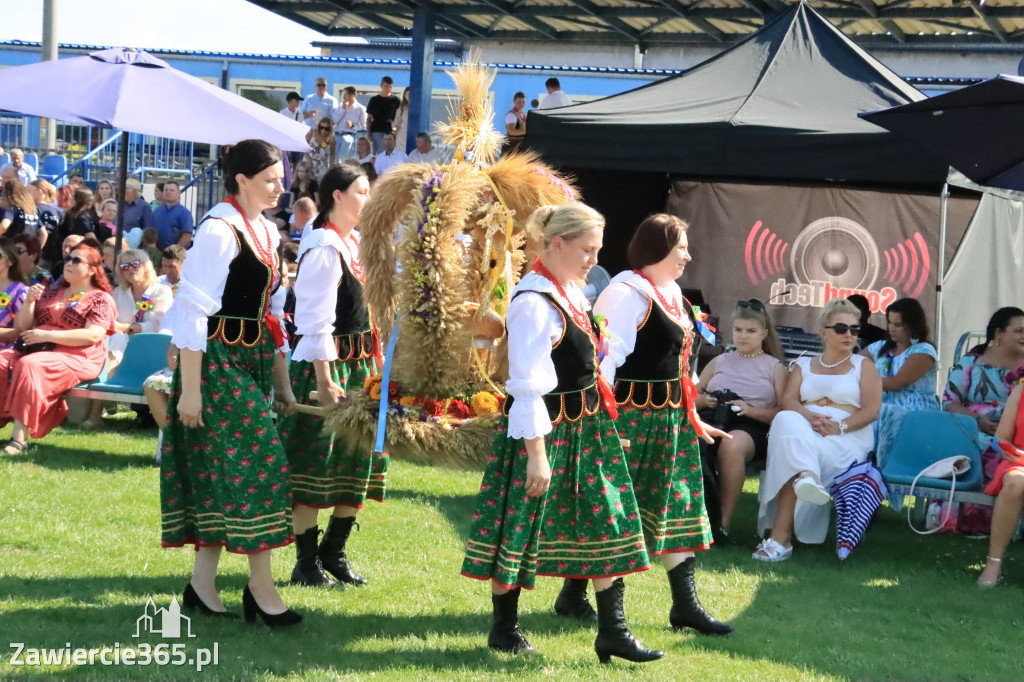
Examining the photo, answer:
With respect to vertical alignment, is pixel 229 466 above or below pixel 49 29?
below

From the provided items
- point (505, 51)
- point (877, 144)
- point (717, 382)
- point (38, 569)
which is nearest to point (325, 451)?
point (38, 569)

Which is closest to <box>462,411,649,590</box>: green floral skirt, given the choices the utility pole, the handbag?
the handbag

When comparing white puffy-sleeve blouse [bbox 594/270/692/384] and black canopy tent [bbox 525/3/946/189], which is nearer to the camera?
white puffy-sleeve blouse [bbox 594/270/692/384]

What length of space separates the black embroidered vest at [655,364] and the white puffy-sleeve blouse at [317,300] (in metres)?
1.15

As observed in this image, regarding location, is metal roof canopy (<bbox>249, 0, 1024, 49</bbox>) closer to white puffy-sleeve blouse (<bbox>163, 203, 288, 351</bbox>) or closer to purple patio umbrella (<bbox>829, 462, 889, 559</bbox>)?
purple patio umbrella (<bbox>829, 462, 889, 559</bbox>)

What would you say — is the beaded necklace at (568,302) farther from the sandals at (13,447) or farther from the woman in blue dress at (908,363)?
the sandals at (13,447)

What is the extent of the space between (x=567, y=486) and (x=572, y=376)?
392 mm

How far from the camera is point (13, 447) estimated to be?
24.1 ft

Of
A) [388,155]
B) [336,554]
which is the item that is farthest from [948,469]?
[388,155]

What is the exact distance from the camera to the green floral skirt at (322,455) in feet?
15.2

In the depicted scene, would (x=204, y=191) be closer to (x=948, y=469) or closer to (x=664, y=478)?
(x=948, y=469)

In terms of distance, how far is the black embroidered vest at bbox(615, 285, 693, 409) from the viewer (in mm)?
4305

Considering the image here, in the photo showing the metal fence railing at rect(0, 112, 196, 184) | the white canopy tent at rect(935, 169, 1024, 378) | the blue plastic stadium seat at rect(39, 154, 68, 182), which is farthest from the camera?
the blue plastic stadium seat at rect(39, 154, 68, 182)

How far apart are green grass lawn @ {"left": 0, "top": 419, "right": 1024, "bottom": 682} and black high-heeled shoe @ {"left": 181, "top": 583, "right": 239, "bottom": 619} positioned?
77 mm
